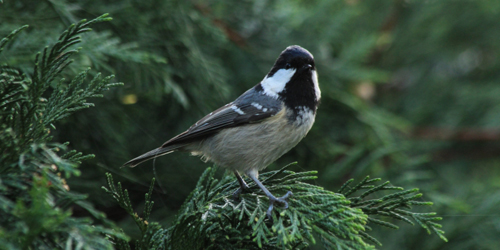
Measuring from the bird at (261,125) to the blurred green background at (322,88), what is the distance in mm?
197

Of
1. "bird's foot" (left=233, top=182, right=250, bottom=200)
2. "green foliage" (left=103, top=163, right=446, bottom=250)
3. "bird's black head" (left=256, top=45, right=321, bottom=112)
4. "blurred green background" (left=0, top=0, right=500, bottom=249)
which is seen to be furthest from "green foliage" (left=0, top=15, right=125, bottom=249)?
"bird's black head" (left=256, top=45, right=321, bottom=112)

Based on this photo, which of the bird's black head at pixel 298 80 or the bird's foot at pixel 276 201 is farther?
the bird's black head at pixel 298 80

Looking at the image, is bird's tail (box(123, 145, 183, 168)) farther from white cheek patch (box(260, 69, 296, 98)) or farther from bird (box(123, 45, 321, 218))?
white cheek patch (box(260, 69, 296, 98))

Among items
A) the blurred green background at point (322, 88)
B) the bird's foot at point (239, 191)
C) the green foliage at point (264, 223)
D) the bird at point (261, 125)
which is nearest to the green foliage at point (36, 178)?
the green foliage at point (264, 223)

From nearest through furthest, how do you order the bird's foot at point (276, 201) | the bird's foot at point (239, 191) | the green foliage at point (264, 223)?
the green foliage at point (264, 223), the bird's foot at point (276, 201), the bird's foot at point (239, 191)

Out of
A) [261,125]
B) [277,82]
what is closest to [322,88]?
[277,82]

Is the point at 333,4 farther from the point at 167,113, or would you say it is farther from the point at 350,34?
the point at 167,113

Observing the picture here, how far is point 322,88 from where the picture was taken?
10.1ft

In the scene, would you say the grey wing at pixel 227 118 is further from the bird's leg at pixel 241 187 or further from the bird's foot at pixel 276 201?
the bird's foot at pixel 276 201

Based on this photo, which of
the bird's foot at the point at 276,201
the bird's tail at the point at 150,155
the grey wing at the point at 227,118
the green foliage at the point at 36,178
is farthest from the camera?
the grey wing at the point at 227,118

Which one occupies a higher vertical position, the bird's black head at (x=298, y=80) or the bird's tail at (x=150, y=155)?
the bird's tail at (x=150, y=155)

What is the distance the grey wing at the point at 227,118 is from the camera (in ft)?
8.12

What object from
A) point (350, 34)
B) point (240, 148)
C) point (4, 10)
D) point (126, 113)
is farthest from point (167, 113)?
point (350, 34)

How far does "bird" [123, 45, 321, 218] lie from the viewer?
94.2 inches
